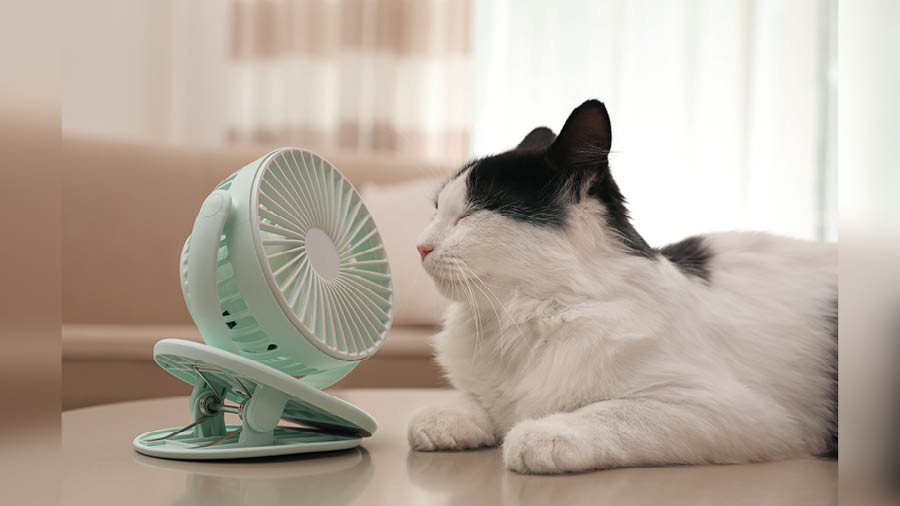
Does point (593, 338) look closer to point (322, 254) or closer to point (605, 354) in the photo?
point (605, 354)

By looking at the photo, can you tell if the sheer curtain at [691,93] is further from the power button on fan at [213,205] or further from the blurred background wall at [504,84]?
the power button on fan at [213,205]

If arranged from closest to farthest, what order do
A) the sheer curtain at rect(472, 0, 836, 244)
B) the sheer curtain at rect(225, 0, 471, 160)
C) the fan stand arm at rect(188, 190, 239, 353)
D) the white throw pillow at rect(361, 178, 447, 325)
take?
the fan stand arm at rect(188, 190, 239, 353) < the white throw pillow at rect(361, 178, 447, 325) < the sheer curtain at rect(472, 0, 836, 244) < the sheer curtain at rect(225, 0, 471, 160)

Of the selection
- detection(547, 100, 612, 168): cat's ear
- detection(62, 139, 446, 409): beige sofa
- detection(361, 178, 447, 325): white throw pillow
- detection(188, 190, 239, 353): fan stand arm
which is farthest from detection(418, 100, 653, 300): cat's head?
detection(361, 178, 447, 325): white throw pillow

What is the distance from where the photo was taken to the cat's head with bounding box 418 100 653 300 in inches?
32.5

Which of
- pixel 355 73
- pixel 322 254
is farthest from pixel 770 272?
pixel 355 73

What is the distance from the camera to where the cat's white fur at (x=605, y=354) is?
747mm

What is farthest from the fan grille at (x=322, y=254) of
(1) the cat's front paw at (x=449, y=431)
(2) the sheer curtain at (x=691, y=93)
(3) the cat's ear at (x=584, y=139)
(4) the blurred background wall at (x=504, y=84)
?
(2) the sheer curtain at (x=691, y=93)

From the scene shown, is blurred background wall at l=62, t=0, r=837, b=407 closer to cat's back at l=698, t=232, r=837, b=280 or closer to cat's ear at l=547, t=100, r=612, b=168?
cat's back at l=698, t=232, r=837, b=280

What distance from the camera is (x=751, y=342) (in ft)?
2.84

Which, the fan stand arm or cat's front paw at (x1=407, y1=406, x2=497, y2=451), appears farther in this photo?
cat's front paw at (x1=407, y1=406, x2=497, y2=451)

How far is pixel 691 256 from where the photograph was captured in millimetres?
1012

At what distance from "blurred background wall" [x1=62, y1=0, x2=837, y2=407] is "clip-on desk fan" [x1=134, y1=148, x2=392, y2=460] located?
2.70 m

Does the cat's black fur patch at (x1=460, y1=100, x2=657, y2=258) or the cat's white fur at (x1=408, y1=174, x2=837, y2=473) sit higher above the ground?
the cat's black fur patch at (x1=460, y1=100, x2=657, y2=258)

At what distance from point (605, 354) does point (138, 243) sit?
225 cm
